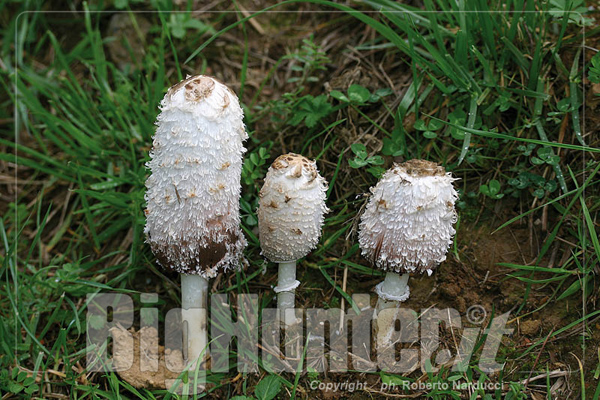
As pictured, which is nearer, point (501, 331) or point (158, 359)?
point (501, 331)

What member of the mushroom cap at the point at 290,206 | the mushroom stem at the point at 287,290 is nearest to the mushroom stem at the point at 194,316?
the mushroom stem at the point at 287,290

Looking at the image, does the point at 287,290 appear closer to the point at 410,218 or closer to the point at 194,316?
the point at 194,316

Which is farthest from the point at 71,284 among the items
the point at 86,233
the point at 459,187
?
the point at 459,187

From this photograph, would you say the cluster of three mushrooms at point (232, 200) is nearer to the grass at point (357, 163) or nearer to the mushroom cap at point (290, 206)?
the mushroom cap at point (290, 206)

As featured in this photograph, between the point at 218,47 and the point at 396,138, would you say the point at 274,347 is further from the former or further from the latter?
the point at 218,47

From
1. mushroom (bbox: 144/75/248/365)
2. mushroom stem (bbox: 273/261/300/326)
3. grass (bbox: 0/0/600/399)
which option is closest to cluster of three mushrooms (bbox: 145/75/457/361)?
mushroom (bbox: 144/75/248/365)

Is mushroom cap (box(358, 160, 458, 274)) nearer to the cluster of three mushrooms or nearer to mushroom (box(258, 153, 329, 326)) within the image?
the cluster of three mushrooms
